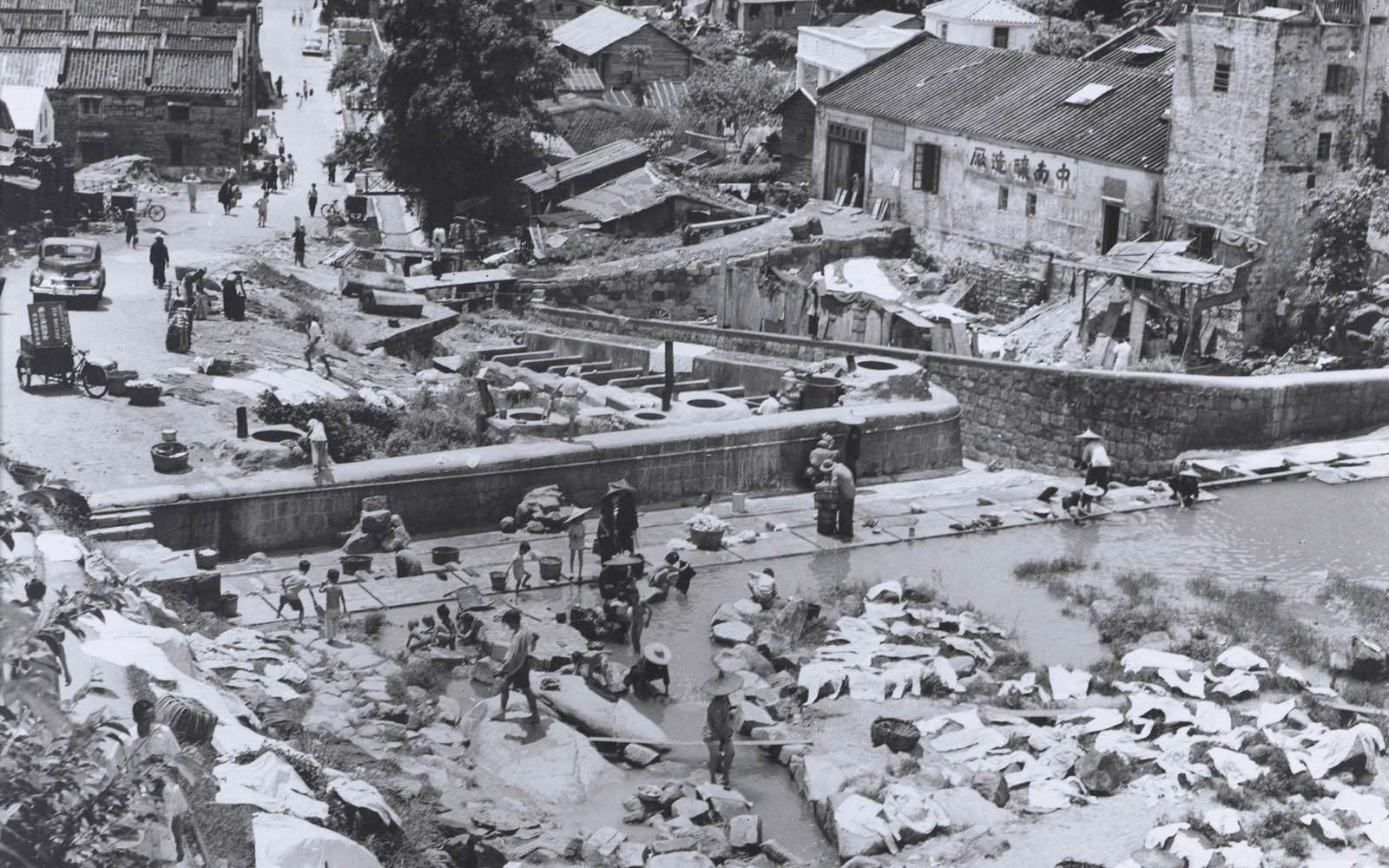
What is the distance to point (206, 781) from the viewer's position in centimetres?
1172

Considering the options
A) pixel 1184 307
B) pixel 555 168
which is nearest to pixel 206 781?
pixel 1184 307

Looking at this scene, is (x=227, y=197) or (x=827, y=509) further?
(x=227, y=197)

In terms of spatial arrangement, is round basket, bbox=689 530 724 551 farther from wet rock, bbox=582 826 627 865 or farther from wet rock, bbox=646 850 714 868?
wet rock, bbox=646 850 714 868

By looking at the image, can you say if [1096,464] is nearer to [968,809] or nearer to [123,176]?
[968,809]

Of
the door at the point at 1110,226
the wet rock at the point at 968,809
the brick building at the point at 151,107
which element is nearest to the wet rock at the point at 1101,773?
the wet rock at the point at 968,809

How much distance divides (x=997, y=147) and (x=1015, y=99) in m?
1.69

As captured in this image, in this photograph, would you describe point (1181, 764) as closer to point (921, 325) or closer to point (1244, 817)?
point (1244, 817)

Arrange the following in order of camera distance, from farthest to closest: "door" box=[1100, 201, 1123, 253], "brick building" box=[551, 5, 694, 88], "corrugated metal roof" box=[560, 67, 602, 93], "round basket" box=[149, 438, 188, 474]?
"brick building" box=[551, 5, 694, 88], "corrugated metal roof" box=[560, 67, 602, 93], "door" box=[1100, 201, 1123, 253], "round basket" box=[149, 438, 188, 474]

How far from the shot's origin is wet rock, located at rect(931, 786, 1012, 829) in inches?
547

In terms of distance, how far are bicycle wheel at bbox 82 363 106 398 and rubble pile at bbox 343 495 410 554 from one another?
593 cm

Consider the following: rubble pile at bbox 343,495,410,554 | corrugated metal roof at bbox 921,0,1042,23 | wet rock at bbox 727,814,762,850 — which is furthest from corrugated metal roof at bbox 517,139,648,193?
wet rock at bbox 727,814,762,850

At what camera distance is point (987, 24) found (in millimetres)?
56531

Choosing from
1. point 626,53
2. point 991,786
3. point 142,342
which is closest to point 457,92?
point 142,342

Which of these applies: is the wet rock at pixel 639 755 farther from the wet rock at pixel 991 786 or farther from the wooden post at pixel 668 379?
the wooden post at pixel 668 379
